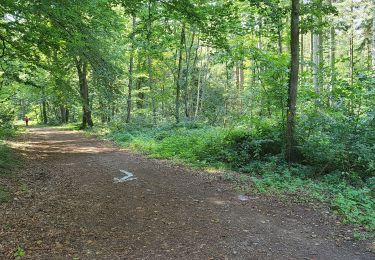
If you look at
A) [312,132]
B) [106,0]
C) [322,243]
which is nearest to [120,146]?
[106,0]

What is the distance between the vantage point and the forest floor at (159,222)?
458 centimetres

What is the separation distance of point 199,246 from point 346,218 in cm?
300

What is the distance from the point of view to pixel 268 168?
30.4ft

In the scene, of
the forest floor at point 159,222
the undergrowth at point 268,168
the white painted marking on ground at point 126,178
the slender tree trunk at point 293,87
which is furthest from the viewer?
the slender tree trunk at point 293,87

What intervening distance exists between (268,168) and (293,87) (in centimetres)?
250

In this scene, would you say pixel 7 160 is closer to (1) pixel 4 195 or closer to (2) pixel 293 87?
(1) pixel 4 195

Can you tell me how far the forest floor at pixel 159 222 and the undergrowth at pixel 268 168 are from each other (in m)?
0.54

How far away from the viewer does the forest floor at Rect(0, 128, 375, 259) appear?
180 inches

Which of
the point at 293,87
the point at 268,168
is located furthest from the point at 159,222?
the point at 293,87

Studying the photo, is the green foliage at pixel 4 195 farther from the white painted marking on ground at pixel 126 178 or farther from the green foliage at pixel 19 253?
the white painted marking on ground at pixel 126 178

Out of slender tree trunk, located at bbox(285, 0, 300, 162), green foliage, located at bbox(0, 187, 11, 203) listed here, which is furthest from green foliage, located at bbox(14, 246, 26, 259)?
slender tree trunk, located at bbox(285, 0, 300, 162)

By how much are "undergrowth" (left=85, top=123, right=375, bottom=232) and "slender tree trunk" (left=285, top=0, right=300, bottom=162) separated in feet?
1.37

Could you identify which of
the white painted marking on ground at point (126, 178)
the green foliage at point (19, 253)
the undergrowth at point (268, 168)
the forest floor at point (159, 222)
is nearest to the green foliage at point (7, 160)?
the forest floor at point (159, 222)

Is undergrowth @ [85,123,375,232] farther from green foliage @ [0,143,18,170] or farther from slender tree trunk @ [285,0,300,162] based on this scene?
green foliage @ [0,143,18,170]
